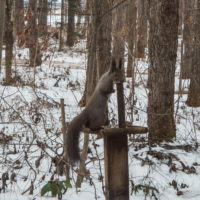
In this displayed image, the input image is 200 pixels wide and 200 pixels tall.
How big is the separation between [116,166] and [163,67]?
3.48 m

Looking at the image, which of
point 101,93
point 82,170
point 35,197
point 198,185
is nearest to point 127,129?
point 101,93

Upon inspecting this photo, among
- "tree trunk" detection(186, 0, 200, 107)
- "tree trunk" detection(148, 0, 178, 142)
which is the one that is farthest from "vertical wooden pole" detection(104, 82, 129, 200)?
"tree trunk" detection(186, 0, 200, 107)

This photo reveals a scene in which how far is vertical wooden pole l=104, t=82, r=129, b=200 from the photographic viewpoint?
3529mm

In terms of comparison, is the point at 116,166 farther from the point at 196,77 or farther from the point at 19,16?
the point at 19,16

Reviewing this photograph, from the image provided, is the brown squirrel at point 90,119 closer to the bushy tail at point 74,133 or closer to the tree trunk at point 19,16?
the bushy tail at point 74,133

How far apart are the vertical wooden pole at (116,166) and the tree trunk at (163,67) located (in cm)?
306

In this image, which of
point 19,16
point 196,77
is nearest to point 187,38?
point 196,77

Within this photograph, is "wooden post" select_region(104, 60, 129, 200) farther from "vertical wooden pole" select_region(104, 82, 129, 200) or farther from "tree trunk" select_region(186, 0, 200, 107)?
"tree trunk" select_region(186, 0, 200, 107)

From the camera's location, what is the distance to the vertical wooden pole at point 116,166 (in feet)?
11.6

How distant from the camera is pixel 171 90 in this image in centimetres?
686

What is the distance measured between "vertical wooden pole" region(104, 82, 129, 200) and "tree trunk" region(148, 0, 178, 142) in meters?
3.06

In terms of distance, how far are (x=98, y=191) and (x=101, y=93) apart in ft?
8.36

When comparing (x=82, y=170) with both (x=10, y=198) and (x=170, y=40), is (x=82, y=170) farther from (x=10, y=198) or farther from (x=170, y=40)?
(x=170, y=40)

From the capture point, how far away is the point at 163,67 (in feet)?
22.1
